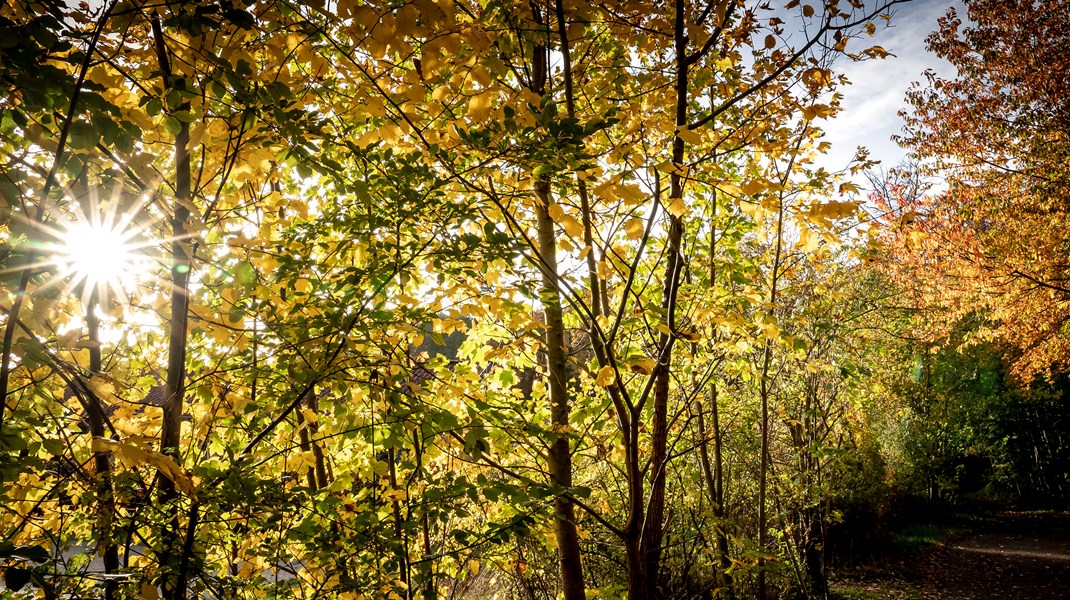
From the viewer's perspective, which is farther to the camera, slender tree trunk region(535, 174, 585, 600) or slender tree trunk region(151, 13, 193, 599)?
slender tree trunk region(535, 174, 585, 600)

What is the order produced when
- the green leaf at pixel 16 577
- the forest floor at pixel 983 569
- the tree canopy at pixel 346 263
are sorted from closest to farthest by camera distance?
1. the green leaf at pixel 16 577
2. the tree canopy at pixel 346 263
3. the forest floor at pixel 983 569

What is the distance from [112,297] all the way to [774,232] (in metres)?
4.48

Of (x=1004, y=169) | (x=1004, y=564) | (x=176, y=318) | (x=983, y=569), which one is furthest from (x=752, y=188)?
(x=1004, y=564)

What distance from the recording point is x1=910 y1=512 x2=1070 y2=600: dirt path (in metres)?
9.25

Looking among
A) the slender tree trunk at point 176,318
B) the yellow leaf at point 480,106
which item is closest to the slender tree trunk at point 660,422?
the yellow leaf at point 480,106

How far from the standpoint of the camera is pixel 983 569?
10.5 metres

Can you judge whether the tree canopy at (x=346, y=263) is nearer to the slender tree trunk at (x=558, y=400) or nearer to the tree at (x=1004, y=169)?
the slender tree trunk at (x=558, y=400)

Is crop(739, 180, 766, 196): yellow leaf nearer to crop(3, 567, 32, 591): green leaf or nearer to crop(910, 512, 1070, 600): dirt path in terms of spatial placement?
crop(3, 567, 32, 591): green leaf

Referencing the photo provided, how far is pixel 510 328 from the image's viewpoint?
2701 mm

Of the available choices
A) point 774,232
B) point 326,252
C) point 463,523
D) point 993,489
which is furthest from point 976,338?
point 326,252

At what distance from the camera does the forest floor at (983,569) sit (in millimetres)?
9164

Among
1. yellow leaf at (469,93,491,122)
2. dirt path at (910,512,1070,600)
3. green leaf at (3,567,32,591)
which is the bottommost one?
dirt path at (910,512,1070,600)

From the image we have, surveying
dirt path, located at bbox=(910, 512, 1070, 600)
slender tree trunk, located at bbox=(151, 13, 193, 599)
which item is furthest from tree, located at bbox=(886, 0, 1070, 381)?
slender tree trunk, located at bbox=(151, 13, 193, 599)

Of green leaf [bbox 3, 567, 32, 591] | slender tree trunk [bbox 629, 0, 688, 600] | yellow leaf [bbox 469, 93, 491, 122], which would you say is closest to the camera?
green leaf [bbox 3, 567, 32, 591]
